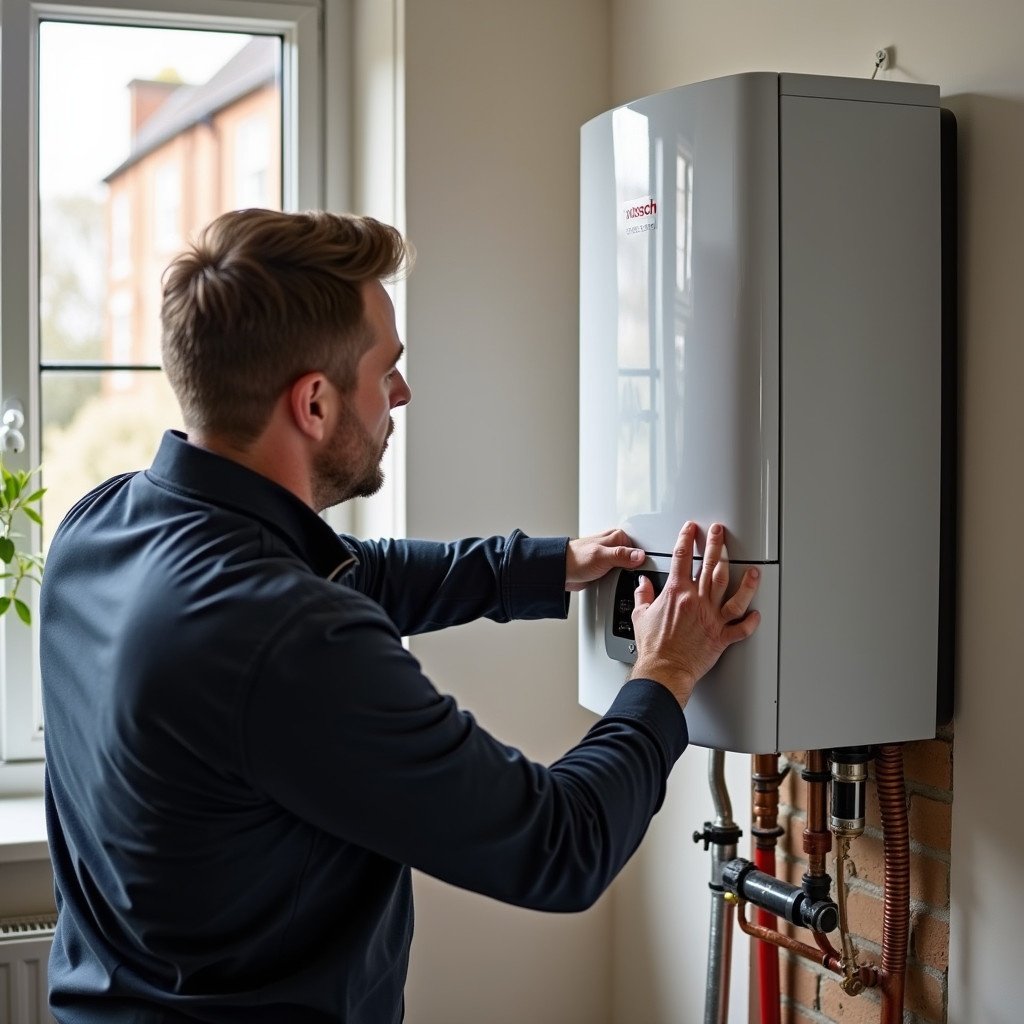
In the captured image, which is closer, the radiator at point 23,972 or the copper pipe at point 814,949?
the copper pipe at point 814,949

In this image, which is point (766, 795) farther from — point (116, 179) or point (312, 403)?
point (116, 179)

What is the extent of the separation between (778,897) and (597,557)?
452mm

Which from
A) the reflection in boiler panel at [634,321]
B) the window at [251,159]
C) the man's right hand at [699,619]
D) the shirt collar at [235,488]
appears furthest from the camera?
the window at [251,159]

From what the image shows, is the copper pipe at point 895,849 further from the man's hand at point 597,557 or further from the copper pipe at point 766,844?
the man's hand at point 597,557

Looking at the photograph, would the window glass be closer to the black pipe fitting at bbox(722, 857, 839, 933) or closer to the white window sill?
the white window sill

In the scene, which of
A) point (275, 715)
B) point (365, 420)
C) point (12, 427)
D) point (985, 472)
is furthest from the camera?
point (12, 427)

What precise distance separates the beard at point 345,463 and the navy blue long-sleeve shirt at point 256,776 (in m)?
0.07

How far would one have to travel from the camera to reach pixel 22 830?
2.13m

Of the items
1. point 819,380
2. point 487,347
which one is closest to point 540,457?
point 487,347

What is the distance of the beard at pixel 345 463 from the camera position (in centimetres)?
122

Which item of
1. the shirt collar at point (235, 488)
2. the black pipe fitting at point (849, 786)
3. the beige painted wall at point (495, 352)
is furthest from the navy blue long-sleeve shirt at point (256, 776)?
the beige painted wall at point (495, 352)

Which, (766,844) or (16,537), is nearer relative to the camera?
(766,844)

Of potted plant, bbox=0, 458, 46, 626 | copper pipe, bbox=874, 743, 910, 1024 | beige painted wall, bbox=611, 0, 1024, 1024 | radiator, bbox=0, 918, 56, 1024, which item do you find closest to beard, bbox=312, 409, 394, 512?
beige painted wall, bbox=611, 0, 1024, 1024

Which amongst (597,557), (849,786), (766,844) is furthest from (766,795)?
(597,557)
